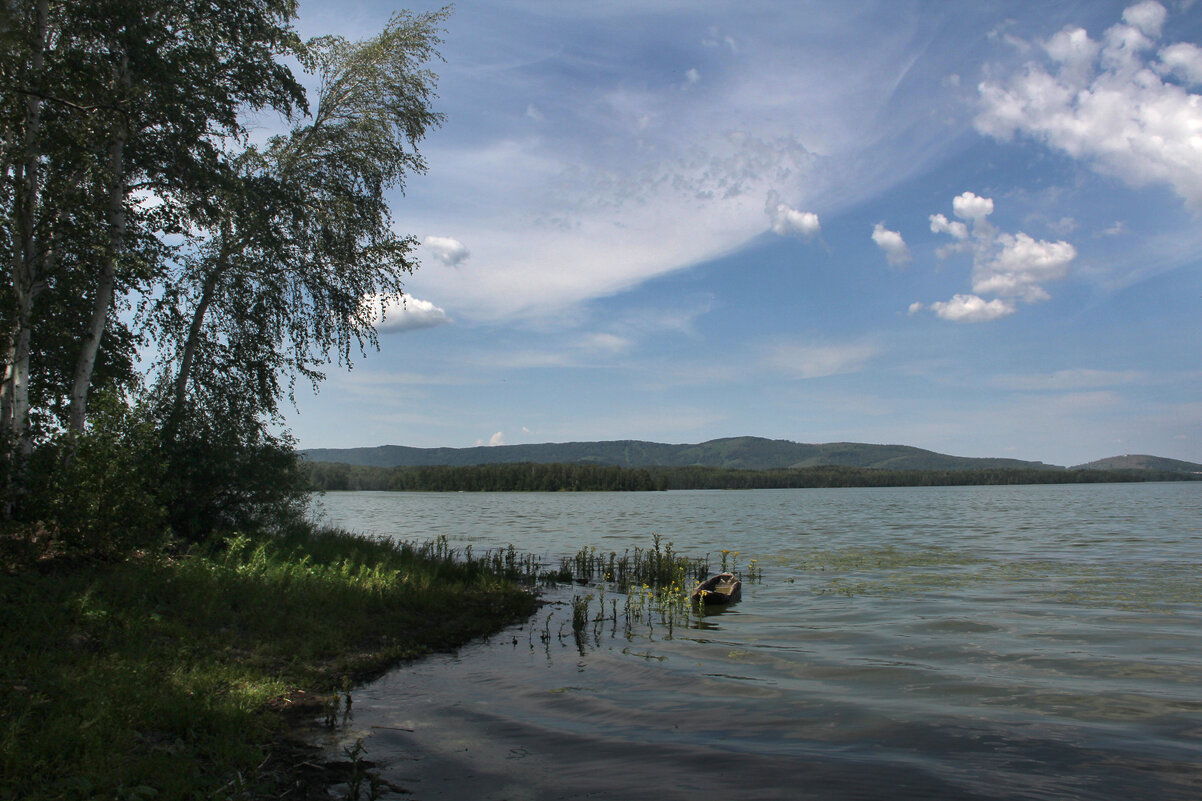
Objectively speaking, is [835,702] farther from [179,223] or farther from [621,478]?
[621,478]

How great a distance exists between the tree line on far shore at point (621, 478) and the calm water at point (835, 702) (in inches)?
4135

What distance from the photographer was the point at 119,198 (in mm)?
14547

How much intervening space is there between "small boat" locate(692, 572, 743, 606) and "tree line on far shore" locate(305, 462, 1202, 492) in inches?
3986

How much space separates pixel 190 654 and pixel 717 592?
11500mm

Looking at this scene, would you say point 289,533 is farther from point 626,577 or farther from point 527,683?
point 527,683

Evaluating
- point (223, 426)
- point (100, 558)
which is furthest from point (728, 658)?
point (223, 426)

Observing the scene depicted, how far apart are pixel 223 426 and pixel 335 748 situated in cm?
1365

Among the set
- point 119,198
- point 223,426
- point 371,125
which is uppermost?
point 371,125

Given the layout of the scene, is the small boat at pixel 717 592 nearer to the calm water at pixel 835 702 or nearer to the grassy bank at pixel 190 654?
the calm water at pixel 835 702

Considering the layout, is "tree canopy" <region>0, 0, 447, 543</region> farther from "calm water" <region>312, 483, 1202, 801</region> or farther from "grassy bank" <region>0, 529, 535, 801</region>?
"calm water" <region>312, 483, 1202, 801</region>

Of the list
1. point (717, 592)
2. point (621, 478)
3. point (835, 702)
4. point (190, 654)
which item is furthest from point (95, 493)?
point (621, 478)

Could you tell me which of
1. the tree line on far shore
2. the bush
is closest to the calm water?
the bush

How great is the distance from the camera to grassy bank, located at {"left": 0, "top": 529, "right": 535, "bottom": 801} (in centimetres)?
562

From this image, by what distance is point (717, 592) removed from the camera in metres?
16.6
